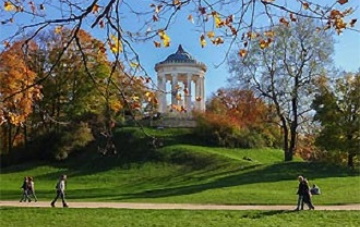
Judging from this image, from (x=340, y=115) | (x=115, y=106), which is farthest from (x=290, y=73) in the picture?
(x=115, y=106)

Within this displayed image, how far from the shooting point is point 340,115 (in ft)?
106

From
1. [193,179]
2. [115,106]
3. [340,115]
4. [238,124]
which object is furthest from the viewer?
[238,124]

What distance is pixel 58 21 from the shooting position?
4863 mm

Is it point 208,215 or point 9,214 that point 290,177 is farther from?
point 9,214

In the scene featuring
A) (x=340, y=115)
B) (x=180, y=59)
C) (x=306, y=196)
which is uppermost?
(x=180, y=59)

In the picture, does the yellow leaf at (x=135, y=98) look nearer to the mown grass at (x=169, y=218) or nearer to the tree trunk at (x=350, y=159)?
the mown grass at (x=169, y=218)

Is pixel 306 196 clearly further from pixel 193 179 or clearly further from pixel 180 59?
pixel 180 59

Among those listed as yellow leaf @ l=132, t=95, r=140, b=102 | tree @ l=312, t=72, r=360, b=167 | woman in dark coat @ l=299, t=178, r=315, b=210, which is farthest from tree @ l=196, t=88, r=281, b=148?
yellow leaf @ l=132, t=95, r=140, b=102

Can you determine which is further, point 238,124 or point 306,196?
point 238,124

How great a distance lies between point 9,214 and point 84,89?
24.0 meters

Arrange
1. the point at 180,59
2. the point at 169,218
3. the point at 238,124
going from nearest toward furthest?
the point at 169,218 → the point at 238,124 → the point at 180,59

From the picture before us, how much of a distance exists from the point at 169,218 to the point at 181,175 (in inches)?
670

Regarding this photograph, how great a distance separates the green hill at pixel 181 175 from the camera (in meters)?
23.0

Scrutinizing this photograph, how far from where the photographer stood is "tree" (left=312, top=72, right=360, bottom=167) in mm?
31859
